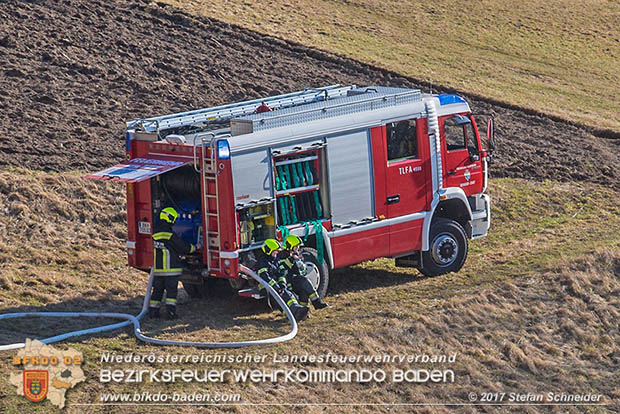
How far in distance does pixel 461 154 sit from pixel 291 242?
4125mm

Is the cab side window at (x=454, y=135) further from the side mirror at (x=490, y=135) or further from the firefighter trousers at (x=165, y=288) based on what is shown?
the firefighter trousers at (x=165, y=288)

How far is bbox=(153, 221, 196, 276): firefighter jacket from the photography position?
528 inches

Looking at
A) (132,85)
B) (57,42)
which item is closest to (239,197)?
(132,85)

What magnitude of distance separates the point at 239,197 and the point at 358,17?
87.2ft

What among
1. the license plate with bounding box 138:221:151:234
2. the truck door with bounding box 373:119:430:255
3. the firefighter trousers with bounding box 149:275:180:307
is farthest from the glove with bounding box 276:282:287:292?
the truck door with bounding box 373:119:430:255

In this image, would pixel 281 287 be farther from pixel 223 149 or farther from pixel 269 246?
pixel 223 149

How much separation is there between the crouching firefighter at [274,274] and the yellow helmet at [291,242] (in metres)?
0.12

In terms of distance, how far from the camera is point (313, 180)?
1438 cm

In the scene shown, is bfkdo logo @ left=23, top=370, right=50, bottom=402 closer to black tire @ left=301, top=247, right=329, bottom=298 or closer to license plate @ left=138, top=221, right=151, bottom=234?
license plate @ left=138, top=221, right=151, bottom=234

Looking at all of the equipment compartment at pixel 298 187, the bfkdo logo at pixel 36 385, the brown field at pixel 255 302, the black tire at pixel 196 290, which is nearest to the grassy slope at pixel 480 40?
the brown field at pixel 255 302

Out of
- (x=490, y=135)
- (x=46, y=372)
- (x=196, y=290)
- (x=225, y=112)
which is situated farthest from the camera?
(x=490, y=135)

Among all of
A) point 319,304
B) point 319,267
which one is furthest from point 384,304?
point 319,267

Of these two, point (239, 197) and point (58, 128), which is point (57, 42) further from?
point (239, 197)

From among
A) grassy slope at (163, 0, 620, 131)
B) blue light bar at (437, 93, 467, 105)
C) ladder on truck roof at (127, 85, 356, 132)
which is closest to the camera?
ladder on truck roof at (127, 85, 356, 132)
